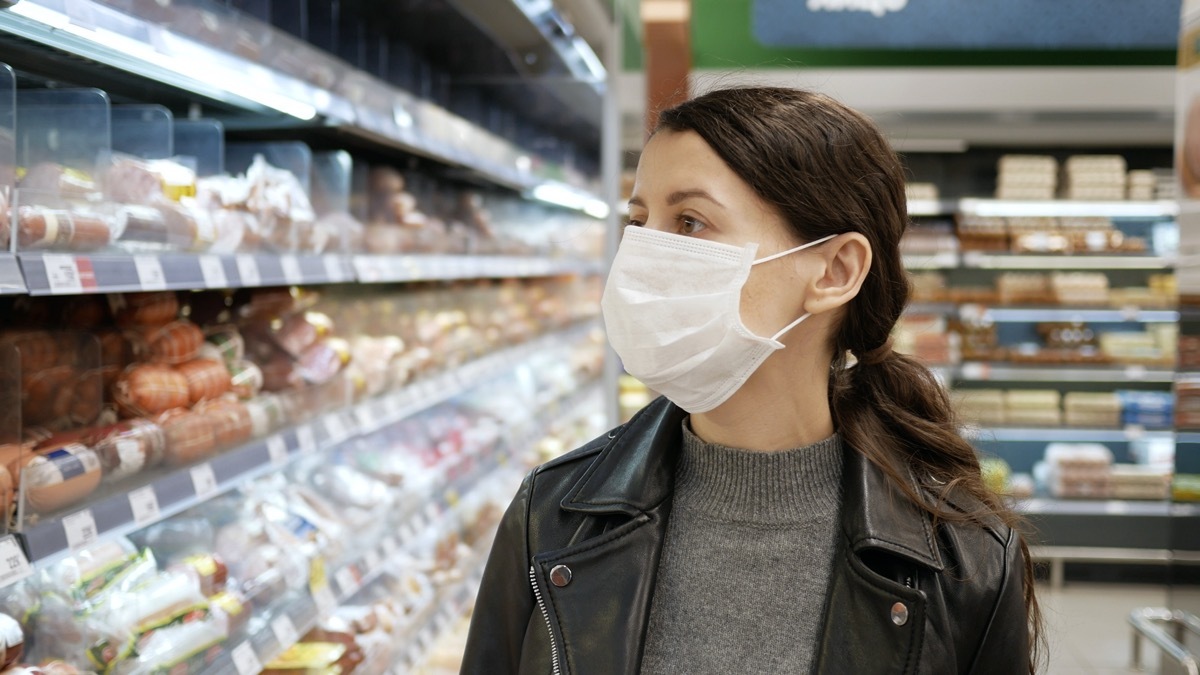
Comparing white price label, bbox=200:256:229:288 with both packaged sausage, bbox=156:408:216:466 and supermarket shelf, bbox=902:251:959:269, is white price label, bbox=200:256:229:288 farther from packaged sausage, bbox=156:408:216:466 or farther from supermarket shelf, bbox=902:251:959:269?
supermarket shelf, bbox=902:251:959:269

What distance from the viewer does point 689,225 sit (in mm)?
1400

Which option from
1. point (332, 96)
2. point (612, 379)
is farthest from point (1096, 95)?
point (332, 96)

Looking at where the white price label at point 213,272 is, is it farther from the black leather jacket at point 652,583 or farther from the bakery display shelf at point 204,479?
the black leather jacket at point 652,583

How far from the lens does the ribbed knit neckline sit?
137cm

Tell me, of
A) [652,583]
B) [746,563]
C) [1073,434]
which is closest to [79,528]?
[652,583]

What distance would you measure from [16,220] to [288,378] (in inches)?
45.3

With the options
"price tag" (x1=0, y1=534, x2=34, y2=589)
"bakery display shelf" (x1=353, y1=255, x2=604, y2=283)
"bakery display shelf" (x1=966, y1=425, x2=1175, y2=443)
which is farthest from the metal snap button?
"bakery display shelf" (x1=966, y1=425, x2=1175, y2=443)

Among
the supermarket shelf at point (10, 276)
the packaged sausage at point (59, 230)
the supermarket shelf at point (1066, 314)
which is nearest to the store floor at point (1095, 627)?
the supermarket shelf at point (1066, 314)

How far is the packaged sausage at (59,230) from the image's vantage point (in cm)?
150

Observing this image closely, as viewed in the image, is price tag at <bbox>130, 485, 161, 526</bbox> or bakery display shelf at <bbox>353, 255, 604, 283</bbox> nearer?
price tag at <bbox>130, 485, 161, 526</bbox>

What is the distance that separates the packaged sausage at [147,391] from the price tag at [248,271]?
24 cm

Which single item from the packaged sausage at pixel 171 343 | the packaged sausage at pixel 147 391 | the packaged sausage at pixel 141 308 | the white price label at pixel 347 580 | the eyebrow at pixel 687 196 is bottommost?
the white price label at pixel 347 580

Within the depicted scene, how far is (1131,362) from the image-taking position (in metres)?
Result: 6.24

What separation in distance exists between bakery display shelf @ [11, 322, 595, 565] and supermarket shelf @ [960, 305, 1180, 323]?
4.19 metres
